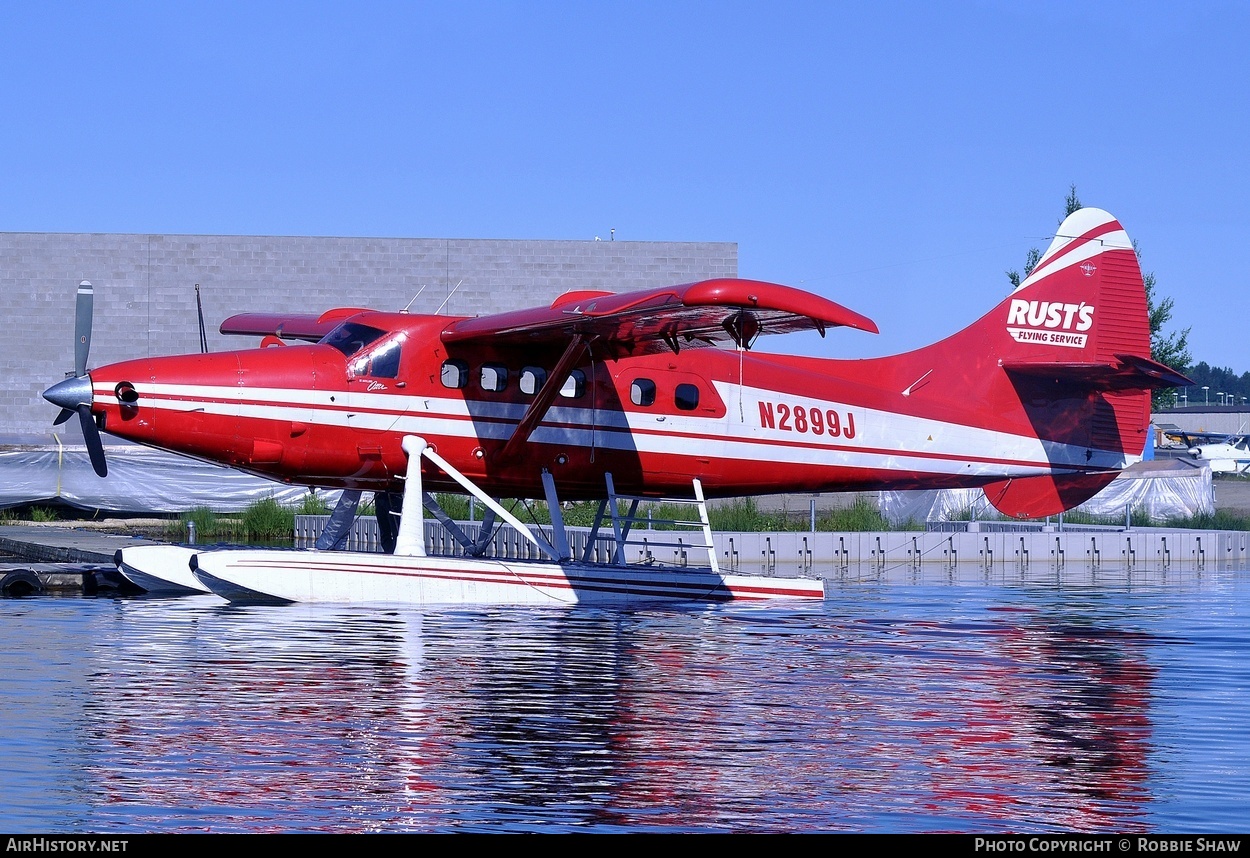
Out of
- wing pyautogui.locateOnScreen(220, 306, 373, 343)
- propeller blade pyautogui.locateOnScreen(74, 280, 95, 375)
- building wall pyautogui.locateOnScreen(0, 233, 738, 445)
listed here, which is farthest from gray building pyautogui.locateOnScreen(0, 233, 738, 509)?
propeller blade pyautogui.locateOnScreen(74, 280, 95, 375)

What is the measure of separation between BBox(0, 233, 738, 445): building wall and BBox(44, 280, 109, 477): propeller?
27.0m

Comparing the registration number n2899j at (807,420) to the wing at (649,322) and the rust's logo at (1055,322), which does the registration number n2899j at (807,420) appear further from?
the rust's logo at (1055,322)

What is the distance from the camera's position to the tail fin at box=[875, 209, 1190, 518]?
18.5 m

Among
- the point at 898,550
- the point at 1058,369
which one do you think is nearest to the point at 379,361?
the point at 1058,369

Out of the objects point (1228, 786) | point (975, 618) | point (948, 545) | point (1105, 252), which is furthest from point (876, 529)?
point (1228, 786)

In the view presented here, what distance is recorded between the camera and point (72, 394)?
14289 millimetres

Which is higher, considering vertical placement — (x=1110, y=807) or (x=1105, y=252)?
(x=1105, y=252)

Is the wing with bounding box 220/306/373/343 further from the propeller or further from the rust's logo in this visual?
the rust's logo

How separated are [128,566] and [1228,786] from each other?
12.3m

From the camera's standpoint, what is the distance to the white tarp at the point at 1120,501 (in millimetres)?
31078

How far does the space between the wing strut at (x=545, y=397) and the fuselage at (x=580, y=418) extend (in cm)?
5

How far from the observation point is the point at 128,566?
1565 cm

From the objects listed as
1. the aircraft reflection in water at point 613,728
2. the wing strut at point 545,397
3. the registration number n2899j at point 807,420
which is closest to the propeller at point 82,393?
the aircraft reflection in water at point 613,728

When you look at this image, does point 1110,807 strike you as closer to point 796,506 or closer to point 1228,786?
point 1228,786
